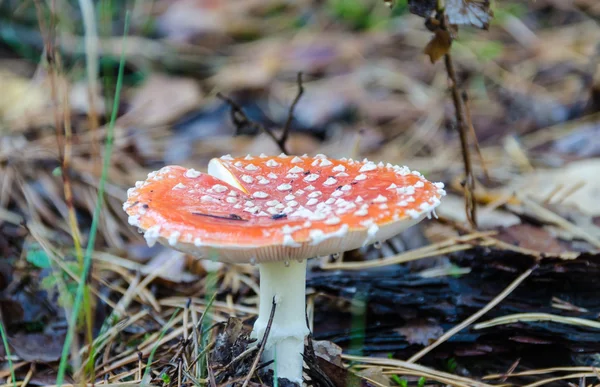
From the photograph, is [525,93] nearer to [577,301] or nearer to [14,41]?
[577,301]

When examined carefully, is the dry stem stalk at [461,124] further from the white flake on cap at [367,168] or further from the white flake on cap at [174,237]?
the white flake on cap at [174,237]

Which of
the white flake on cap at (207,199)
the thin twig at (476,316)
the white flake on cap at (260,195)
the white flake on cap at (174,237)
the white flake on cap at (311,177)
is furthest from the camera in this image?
Result: the thin twig at (476,316)

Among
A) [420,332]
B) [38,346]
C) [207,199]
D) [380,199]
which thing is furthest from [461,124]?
[38,346]

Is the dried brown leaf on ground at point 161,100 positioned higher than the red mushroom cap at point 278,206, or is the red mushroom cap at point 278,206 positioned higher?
the dried brown leaf on ground at point 161,100

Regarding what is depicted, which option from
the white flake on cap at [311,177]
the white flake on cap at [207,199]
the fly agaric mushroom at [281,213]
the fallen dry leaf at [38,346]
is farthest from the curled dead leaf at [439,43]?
the fallen dry leaf at [38,346]

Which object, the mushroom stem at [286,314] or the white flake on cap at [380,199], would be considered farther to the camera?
the mushroom stem at [286,314]

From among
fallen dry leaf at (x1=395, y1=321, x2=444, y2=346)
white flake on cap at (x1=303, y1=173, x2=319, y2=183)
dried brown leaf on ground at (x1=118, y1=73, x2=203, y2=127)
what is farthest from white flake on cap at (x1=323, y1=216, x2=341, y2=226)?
dried brown leaf on ground at (x1=118, y1=73, x2=203, y2=127)

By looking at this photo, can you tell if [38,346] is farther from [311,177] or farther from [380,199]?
[380,199]

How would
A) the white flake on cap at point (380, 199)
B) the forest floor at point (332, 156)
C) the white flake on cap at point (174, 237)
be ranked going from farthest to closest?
the forest floor at point (332, 156) < the white flake on cap at point (380, 199) < the white flake on cap at point (174, 237)
